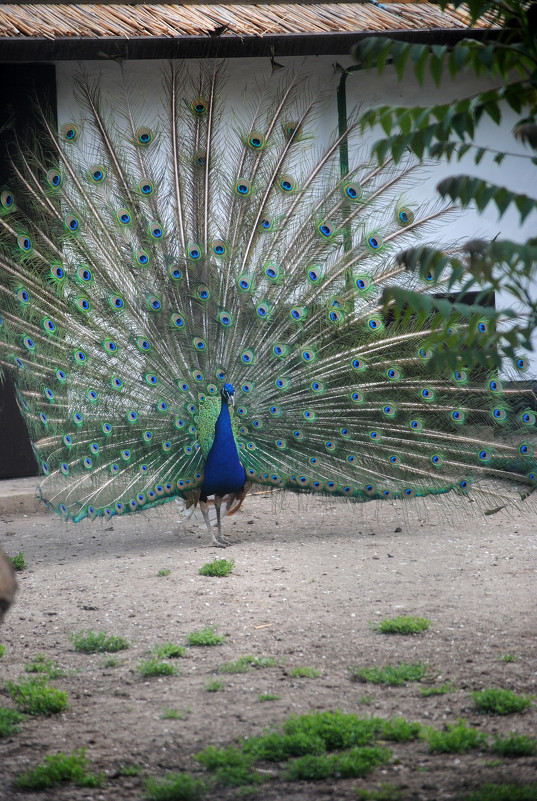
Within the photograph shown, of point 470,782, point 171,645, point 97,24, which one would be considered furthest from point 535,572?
point 97,24

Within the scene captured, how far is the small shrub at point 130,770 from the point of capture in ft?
9.00

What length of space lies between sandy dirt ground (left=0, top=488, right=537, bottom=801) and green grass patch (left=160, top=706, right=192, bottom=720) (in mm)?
16

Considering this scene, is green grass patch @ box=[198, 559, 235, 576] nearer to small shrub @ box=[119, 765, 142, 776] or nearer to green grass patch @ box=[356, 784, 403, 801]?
small shrub @ box=[119, 765, 142, 776]

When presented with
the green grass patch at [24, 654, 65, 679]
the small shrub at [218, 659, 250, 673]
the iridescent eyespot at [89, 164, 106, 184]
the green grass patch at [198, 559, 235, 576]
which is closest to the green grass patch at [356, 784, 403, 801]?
the small shrub at [218, 659, 250, 673]

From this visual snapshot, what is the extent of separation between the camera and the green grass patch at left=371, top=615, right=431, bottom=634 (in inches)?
158

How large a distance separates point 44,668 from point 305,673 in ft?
3.59

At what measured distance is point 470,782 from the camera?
2566 millimetres

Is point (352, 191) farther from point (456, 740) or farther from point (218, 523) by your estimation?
point (456, 740)

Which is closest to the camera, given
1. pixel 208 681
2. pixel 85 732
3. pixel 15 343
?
pixel 85 732

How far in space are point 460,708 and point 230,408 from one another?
2.98m

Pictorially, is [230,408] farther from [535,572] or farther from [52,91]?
[52,91]

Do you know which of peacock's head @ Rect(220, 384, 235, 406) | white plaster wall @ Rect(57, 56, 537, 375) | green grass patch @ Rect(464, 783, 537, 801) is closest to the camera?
green grass patch @ Rect(464, 783, 537, 801)

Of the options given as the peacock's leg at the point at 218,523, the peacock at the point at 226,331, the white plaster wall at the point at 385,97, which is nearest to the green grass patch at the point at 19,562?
the peacock at the point at 226,331

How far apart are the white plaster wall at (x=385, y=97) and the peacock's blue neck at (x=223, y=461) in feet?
9.22
